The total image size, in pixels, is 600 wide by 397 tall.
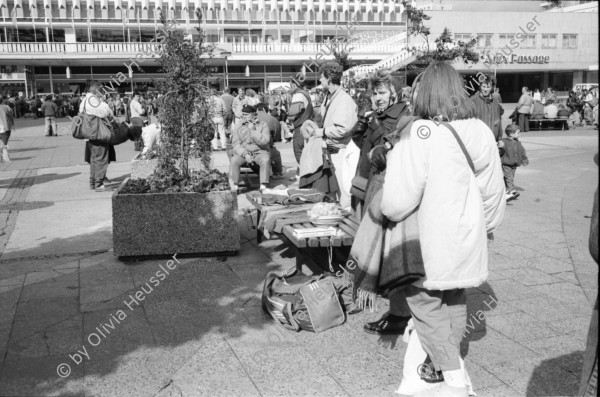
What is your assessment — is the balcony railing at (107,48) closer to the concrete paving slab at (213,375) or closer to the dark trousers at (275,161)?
the dark trousers at (275,161)

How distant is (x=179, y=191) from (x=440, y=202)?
3590 millimetres

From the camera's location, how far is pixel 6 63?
160 feet

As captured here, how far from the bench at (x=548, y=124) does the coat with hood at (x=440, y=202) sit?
2112 cm

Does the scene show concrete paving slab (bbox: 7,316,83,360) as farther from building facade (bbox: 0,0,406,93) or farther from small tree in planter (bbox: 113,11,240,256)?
building facade (bbox: 0,0,406,93)

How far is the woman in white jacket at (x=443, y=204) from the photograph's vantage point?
10.4 feet

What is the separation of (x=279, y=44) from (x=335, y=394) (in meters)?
49.5

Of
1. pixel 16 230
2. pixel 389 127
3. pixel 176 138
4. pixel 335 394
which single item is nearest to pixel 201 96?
pixel 176 138

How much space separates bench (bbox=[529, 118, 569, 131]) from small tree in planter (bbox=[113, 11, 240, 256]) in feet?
61.2

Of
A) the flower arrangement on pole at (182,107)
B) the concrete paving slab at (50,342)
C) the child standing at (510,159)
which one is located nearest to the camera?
the concrete paving slab at (50,342)

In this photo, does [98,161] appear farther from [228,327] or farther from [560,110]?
[560,110]

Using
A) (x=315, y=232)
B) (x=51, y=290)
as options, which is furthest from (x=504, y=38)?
(x=51, y=290)

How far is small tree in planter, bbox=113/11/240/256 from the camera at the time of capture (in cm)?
605

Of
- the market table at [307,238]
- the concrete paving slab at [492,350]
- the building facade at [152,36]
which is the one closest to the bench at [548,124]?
the market table at [307,238]

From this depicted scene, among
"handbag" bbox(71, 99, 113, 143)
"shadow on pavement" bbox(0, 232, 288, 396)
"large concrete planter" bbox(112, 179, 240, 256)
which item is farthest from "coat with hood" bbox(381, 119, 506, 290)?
"handbag" bbox(71, 99, 113, 143)
